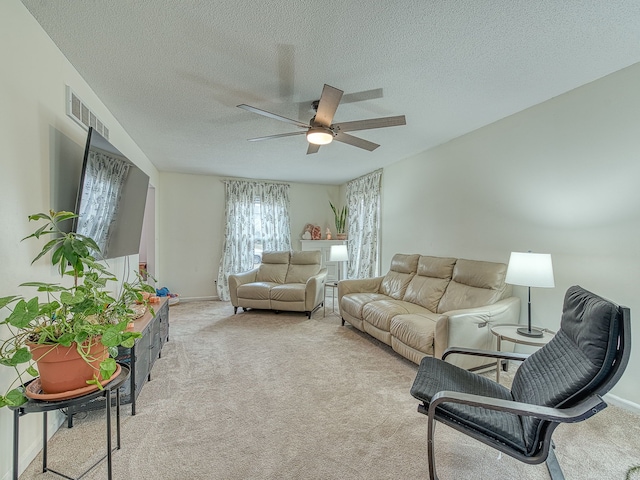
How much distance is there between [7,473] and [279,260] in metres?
4.02

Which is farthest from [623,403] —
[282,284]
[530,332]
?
[282,284]

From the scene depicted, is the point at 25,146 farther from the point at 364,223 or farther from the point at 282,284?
the point at 364,223

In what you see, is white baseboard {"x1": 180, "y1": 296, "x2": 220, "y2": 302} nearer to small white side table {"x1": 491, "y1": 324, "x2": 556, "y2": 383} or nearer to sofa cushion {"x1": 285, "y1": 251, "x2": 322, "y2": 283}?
sofa cushion {"x1": 285, "y1": 251, "x2": 322, "y2": 283}

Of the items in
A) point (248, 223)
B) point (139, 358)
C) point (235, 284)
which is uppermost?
point (248, 223)

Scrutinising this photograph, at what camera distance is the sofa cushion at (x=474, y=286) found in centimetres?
289

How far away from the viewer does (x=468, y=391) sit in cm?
163

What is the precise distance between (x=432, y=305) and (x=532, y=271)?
1.25 meters

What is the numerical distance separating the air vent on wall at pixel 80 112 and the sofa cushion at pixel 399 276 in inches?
141

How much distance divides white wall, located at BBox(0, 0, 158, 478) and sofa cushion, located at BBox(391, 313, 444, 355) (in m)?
2.62

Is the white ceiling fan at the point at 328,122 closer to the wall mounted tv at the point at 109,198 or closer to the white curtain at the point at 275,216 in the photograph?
the wall mounted tv at the point at 109,198

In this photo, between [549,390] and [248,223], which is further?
[248,223]

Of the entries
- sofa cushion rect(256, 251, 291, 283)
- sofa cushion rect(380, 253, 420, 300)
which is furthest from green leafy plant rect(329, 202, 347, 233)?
sofa cushion rect(380, 253, 420, 300)

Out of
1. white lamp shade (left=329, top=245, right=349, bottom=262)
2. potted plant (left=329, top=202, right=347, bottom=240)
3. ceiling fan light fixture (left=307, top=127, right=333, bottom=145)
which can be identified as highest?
ceiling fan light fixture (left=307, top=127, right=333, bottom=145)

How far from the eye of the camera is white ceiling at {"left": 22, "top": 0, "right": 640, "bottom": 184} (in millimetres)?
1633
